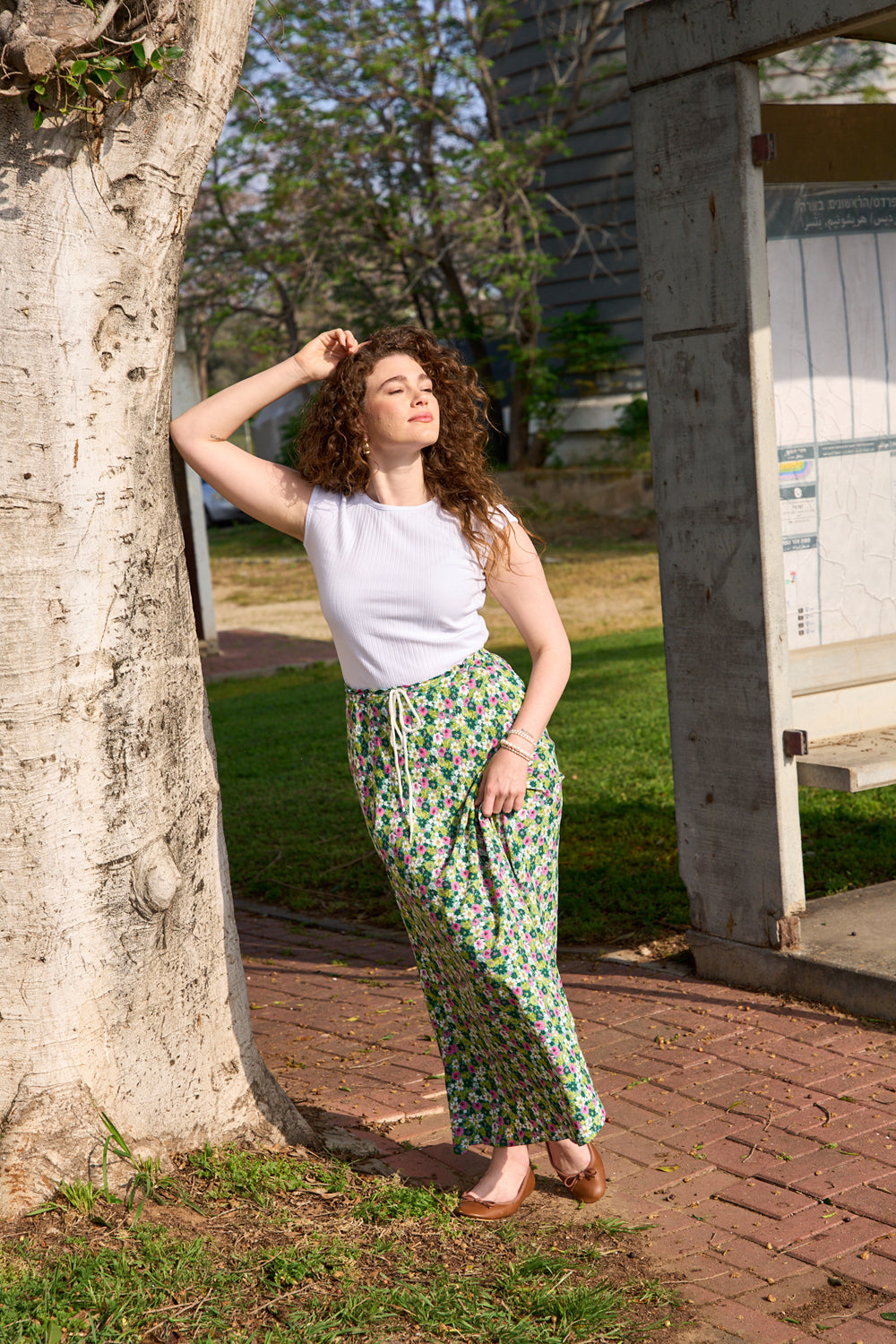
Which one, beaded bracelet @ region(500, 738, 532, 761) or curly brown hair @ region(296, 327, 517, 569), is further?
curly brown hair @ region(296, 327, 517, 569)

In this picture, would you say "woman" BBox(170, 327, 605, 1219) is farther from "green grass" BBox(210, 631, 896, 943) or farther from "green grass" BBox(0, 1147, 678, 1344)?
"green grass" BBox(210, 631, 896, 943)

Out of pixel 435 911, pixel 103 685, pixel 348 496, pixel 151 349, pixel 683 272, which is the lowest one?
pixel 435 911

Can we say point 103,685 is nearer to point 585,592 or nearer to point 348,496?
point 348,496

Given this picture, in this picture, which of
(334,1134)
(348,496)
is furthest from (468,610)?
(334,1134)

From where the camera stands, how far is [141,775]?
9.89ft

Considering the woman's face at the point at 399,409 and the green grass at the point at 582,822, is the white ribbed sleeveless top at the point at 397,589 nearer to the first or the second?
the woman's face at the point at 399,409

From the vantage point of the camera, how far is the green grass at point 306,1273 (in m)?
2.57

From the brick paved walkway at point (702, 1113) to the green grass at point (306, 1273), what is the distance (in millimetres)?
205

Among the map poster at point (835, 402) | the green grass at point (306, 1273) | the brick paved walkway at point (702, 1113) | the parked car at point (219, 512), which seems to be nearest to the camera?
the green grass at point (306, 1273)

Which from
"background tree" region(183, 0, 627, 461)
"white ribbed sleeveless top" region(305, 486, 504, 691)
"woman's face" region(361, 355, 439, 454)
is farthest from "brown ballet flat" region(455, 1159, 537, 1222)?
"background tree" region(183, 0, 627, 461)

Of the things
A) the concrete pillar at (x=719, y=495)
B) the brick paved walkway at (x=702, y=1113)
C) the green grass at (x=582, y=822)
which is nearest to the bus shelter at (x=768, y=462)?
the concrete pillar at (x=719, y=495)

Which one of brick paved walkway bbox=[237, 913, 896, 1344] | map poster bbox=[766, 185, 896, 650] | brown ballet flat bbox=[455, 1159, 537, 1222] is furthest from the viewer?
map poster bbox=[766, 185, 896, 650]

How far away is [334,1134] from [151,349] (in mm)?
2096

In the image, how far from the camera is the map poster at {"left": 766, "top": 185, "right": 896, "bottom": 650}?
4.68 m
